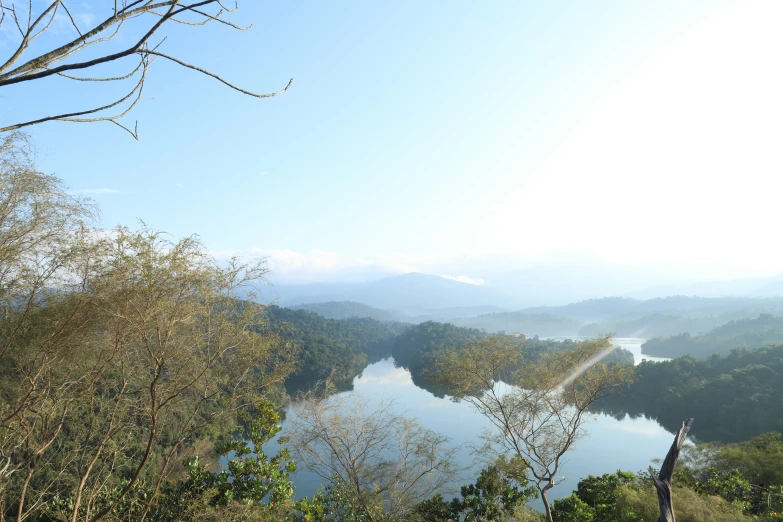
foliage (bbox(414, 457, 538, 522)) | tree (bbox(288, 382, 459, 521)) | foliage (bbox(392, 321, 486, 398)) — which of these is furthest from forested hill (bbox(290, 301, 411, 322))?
foliage (bbox(414, 457, 538, 522))

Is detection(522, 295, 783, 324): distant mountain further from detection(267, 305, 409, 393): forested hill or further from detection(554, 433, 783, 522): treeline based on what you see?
detection(554, 433, 783, 522): treeline

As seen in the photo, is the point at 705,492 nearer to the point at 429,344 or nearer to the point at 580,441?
the point at 580,441

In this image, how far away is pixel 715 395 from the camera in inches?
731

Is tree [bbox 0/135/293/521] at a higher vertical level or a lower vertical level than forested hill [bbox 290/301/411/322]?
higher

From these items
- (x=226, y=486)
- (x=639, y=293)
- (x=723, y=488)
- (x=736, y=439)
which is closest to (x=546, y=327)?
(x=736, y=439)

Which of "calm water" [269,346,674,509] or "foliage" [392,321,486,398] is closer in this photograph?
"calm water" [269,346,674,509]

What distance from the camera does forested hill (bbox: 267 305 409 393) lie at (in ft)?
82.2

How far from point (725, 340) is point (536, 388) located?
41989 millimetres

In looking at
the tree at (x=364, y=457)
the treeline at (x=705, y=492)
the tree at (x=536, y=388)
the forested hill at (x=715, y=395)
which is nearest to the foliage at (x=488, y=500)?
→ the tree at (x=364, y=457)

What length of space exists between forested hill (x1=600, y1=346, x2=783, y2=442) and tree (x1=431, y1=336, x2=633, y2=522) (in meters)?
14.4

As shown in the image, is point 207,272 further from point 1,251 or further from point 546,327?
point 546,327

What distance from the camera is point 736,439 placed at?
15875mm

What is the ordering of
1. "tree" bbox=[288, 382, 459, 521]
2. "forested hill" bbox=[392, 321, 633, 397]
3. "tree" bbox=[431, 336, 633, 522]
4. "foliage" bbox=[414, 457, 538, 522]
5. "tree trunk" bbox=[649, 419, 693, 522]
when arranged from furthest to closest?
1. "forested hill" bbox=[392, 321, 633, 397]
2. "tree" bbox=[431, 336, 633, 522]
3. "foliage" bbox=[414, 457, 538, 522]
4. "tree" bbox=[288, 382, 459, 521]
5. "tree trunk" bbox=[649, 419, 693, 522]

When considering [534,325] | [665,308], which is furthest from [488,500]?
[665,308]
